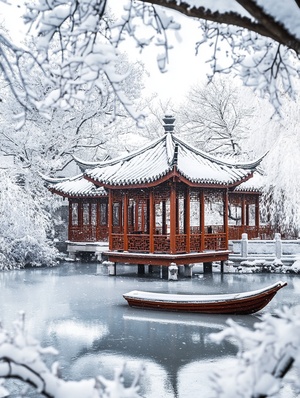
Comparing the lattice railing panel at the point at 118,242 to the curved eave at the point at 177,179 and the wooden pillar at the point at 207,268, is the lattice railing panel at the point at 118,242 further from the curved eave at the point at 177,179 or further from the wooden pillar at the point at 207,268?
the wooden pillar at the point at 207,268

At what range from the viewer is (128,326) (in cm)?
964

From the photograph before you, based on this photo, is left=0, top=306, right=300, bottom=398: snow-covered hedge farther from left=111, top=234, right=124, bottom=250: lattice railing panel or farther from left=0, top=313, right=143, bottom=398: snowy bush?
left=111, top=234, right=124, bottom=250: lattice railing panel

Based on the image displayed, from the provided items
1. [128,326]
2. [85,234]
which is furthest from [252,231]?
[128,326]

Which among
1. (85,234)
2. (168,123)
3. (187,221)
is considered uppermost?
(168,123)

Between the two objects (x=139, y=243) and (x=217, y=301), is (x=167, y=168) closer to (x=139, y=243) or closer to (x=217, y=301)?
(x=139, y=243)

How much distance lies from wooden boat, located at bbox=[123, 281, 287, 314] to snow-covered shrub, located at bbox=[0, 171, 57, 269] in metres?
9.02

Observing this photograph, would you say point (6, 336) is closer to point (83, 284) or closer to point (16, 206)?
point (83, 284)

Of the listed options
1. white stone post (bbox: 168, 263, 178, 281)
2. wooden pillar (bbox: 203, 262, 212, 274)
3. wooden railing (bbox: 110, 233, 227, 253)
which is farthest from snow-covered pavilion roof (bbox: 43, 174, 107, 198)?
white stone post (bbox: 168, 263, 178, 281)

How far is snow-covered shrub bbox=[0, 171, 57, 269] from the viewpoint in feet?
61.4

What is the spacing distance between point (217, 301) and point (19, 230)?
37.2ft

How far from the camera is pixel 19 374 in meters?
2.11

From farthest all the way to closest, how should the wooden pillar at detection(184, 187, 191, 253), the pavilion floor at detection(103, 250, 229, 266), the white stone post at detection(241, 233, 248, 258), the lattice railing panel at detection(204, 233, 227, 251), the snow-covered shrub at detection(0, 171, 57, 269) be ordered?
the white stone post at detection(241, 233, 248, 258)
the snow-covered shrub at detection(0, 171, 57, 269)
the lattice railing panel at detection(204, 233, 227, 251)
the wooden pillar at detection(184, 187, 191, 253)
the pavilion floor at detection(103, 250, 229, 266)

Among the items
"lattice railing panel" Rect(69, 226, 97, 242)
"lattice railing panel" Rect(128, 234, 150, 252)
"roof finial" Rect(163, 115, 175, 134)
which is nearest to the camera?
"lattice railing panel" Rect(128, 234, 150, 252)

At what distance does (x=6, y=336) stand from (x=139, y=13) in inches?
83.0
